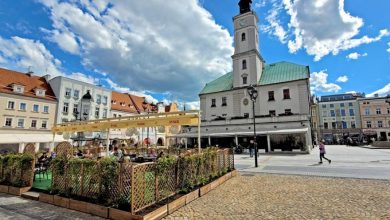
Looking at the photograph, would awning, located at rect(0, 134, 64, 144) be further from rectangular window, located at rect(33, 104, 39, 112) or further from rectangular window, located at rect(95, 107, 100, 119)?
rectangular window, located at rect(95, 107, 100, 119)

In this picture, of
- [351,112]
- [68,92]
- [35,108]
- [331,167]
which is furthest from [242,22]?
[351,112]

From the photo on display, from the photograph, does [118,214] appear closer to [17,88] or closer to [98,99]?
[17,88]

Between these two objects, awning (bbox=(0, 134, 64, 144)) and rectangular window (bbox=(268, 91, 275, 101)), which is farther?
rectangular window (bbox=(268, 91, 275, 101))

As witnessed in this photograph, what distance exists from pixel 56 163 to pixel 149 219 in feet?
13.4

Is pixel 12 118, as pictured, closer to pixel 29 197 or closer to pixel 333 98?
pixel 29 197

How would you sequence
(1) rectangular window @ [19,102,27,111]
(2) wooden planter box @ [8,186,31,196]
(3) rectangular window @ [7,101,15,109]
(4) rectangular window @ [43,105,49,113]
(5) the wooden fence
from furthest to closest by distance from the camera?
(4) rectangular window @ [43,105,49,113] → (1) rectangular window @ [19,102,27,111] → (3) rectangular window @ [7,101,15,109] → (2) wooden planter box @ [8,186,31,196] → (5) the wooden fence

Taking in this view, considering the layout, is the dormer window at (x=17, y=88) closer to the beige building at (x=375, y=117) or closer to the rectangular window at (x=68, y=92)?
the rectangular window at (x=68, y=92)

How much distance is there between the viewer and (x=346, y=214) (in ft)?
19.0

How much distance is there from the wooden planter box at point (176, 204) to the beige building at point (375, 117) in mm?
70155

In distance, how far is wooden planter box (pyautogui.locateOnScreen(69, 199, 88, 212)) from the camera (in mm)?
6319

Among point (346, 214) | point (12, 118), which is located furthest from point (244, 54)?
point (12, 118)

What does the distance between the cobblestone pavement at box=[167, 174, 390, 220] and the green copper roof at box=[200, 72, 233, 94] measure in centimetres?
3084

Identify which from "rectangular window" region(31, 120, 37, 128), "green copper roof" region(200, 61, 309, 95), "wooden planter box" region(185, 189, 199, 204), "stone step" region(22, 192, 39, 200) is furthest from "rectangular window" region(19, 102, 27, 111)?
"wooden planter box" region(185, 189, 199, 204)

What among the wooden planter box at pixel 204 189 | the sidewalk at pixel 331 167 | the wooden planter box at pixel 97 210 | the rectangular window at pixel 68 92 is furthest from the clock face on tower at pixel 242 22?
the wooden planter box at pixel 97 210
